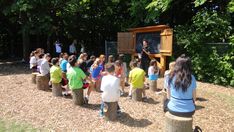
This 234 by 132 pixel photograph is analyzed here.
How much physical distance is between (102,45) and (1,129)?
17369 millimetres

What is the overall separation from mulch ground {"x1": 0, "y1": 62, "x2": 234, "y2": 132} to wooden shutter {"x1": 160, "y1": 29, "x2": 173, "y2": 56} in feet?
11.0

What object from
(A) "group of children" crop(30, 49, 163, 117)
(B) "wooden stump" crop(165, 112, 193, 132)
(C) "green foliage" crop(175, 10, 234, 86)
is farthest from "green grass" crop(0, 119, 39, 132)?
(C) "green foliage" crop(175, 10, 234, 86)

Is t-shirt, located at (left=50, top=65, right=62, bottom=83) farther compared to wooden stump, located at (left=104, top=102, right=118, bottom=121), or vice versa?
t-shirt, located at (left=50, top=65, right=62, bottom=83)

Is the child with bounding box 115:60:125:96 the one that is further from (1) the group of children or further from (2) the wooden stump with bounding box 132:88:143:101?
(2) the wooden stump with bounding box 132:88:143:101

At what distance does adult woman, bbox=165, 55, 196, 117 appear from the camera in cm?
641

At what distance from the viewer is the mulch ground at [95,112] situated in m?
8.20

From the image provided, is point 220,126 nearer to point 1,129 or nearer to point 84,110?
point 84,110

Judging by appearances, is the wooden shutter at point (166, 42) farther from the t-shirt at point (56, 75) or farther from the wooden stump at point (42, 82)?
the t-shirt at point (56, 75)

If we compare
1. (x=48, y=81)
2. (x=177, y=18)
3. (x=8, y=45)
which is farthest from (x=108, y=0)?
(x=48, y=81)

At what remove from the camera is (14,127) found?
8062mm

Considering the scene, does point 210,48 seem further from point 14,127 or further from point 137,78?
point 14,127

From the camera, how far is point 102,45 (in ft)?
81.8

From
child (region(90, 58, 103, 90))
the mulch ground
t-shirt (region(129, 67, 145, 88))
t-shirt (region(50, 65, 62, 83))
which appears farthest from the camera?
child (region(90, 58, 103, 90))

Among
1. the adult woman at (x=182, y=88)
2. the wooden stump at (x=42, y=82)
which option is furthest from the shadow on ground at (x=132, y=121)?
the wooden stump at (x=42, y=82)
